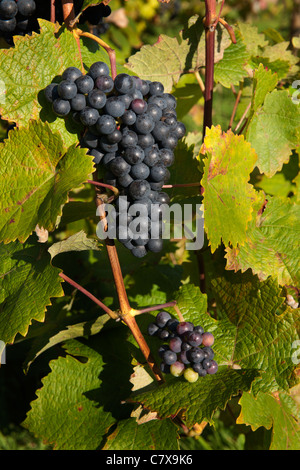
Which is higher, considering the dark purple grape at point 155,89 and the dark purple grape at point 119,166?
the dark purple grape at point 155,89

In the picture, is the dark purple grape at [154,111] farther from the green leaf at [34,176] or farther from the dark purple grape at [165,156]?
the green leaf at [34,176]

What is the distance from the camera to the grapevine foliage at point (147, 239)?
1172mm

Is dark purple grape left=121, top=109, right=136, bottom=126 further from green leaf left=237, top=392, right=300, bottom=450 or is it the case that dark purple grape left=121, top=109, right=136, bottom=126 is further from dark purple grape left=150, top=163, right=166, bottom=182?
green leaf left=237, top=392, right=300, bottom=450

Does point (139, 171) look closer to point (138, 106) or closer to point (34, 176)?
point (138, 106)

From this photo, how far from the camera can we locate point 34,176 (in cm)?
124

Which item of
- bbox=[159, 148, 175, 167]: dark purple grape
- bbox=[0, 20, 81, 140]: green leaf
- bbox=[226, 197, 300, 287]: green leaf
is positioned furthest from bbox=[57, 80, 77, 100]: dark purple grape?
bbox=[226, 197, 300, 287]: green leaf

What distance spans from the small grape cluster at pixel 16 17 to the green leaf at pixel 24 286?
1.98 ft

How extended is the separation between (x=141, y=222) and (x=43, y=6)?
0.71m

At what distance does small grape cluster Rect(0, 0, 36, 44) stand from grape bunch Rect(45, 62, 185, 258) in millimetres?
300

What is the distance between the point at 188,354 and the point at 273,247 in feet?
1.41

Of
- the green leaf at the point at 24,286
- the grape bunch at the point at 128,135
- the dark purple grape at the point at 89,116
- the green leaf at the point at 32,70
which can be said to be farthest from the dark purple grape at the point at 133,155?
the green leaf at the point at 24,286
